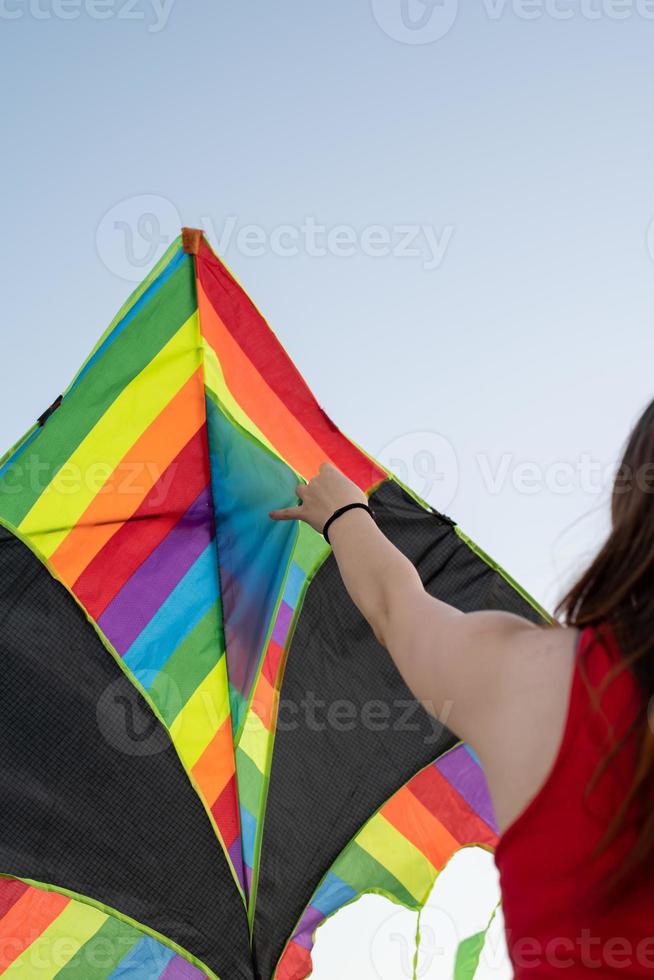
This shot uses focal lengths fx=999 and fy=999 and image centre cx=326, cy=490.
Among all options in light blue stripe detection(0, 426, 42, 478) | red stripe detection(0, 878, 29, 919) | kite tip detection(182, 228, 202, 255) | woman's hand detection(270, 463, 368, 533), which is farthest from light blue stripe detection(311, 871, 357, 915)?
woman's hand detection(270, 463, 368, 533)

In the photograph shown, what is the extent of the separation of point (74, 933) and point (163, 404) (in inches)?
56.6

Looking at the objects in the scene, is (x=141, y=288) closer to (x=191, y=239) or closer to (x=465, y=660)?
(x=191, y=239)

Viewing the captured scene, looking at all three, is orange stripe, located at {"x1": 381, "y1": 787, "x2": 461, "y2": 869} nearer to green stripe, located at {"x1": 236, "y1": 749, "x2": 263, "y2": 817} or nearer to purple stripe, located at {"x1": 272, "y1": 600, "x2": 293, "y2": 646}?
green stripe, located at {"x1": 236, "y1": 749, "x2": 263, "y2": 817}

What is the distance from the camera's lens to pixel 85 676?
231cm

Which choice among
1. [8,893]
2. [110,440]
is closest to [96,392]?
[110,440]

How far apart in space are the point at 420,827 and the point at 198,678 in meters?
0.72

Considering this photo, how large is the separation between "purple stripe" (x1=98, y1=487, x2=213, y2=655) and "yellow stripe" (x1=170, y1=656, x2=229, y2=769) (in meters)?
0.25

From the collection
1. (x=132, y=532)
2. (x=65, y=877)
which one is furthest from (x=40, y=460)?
(x=65, y=877)

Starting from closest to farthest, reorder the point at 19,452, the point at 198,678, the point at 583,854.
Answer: the point at 583,854
the point at 19,452
the point at 198,678

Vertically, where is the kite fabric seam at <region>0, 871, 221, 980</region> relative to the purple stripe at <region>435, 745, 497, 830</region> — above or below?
below

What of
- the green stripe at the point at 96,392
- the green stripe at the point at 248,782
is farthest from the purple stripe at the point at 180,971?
the green stripe at the point at 96,392

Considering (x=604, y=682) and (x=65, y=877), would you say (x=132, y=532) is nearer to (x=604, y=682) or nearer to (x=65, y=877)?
(x=65, y=877)

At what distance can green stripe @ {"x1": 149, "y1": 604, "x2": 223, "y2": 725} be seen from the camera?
261 centimetres

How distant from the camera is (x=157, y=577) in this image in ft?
8.33
